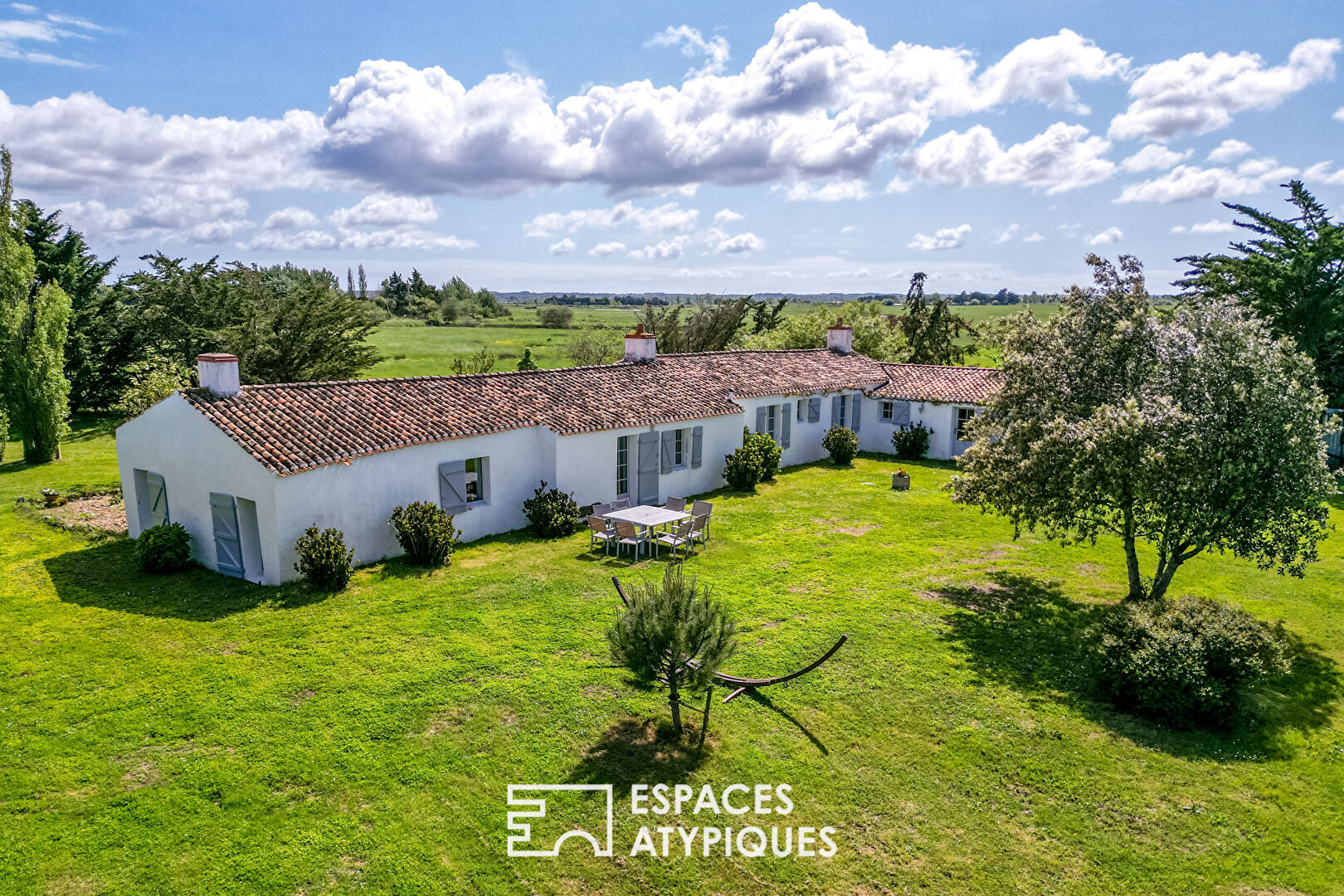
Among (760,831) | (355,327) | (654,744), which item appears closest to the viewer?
(760,831)

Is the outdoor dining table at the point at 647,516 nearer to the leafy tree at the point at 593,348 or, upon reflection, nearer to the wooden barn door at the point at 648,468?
the wooden barn door at the point at 648,468

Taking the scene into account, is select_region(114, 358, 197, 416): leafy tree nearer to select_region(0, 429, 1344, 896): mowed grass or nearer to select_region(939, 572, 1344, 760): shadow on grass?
select_region(0, 429, 1344, 896): mowed grass

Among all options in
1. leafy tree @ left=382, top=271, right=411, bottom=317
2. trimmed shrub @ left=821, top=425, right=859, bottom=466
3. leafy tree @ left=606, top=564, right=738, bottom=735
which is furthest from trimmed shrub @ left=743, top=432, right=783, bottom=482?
leafy tree @ left=382, top=271, right=411, bottom=317

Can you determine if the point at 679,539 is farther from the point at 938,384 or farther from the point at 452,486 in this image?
the point at 938,384

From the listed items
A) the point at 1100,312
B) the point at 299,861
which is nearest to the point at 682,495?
the point at 1100,312


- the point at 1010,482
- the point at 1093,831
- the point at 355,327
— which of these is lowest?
the point at 1093,831

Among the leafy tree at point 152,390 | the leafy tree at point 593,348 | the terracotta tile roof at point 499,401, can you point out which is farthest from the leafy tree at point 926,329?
the leafy tree at point 152,390

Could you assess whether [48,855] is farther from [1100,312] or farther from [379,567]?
[1100,312]
